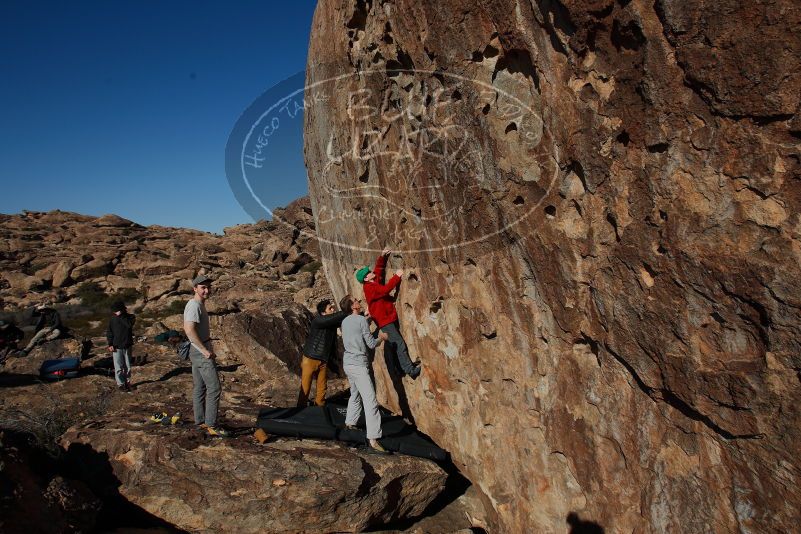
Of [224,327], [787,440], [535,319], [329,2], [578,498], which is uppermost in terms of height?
[329,2]

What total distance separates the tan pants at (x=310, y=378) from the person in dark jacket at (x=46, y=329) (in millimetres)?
9846

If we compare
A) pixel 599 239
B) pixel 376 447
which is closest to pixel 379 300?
pixel 376 447

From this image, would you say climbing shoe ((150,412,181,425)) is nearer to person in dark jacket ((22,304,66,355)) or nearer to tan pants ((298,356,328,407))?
tan pants ((298,356,328,407))

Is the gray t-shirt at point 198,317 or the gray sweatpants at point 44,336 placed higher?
the gray sweatpants at point 44,336

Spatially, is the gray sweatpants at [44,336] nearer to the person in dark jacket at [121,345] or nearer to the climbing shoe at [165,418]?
the person in dark jacket at [121,345]

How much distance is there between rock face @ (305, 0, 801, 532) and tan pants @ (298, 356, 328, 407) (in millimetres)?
1564

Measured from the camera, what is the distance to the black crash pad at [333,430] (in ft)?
19.0

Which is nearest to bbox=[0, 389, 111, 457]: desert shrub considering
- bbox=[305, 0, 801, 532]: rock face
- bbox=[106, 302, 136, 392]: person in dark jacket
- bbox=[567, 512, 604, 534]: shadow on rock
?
bbox=[106, 302, 136, 392]: person in dark jacket

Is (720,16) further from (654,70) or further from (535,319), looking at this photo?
(535,319)

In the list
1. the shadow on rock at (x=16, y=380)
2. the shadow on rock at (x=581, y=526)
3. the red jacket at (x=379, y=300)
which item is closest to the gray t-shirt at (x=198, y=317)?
the red jacket at (x=379, y=300)

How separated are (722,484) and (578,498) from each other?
137 centimetres

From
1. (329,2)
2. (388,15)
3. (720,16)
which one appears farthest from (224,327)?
(720,16)

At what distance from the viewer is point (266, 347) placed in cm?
1038

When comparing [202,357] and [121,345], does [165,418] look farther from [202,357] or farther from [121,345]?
[121,345]
